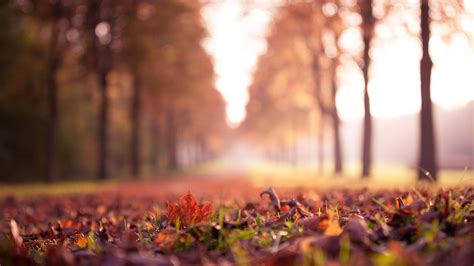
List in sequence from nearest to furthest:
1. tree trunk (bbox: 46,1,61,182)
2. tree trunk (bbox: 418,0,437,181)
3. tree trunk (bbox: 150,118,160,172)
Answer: tree trunk (bbox: 418,0,437,181)
tree trunk (bbox: 46,1,61,182)
tree trunk (bbox: 150,118,160,172)

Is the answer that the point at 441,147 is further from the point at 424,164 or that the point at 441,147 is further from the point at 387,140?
the point at 424,164

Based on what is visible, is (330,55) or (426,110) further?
(330,55)

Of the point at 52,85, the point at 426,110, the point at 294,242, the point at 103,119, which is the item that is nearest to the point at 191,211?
the point at 294,242

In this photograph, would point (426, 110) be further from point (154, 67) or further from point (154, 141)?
point (154, 141)

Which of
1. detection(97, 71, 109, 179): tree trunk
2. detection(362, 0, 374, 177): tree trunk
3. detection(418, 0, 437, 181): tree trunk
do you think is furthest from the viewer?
detection(97, 71, 109, 179): tree trunk

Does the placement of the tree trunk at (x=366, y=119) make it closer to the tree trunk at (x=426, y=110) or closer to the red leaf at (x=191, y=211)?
the tree trunk at (x=426, y=110)

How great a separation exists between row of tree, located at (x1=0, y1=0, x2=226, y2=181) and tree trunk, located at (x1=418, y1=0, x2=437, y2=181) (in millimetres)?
12420

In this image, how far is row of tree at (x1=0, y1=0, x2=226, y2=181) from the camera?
2105 centimetres

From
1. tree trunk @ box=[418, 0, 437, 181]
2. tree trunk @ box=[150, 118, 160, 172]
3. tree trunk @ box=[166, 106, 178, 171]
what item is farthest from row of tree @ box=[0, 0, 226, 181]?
tree trunk @ box=[418, 0, 437, 181]

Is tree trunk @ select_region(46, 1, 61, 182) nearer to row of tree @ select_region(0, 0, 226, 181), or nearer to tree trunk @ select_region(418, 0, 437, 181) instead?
row of tree @ select_region(0, 0, 226, 181)

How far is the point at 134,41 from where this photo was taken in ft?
72.9

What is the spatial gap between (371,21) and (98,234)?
16378mm

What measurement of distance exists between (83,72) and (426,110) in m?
16.1

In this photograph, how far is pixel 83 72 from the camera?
23906mm
